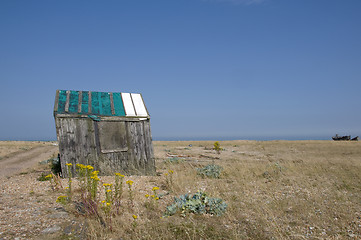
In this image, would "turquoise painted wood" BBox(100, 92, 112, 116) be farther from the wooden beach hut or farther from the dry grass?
the dry grass

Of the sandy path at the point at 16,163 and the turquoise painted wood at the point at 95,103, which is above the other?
the turquoise painted wood at the point at 95,103

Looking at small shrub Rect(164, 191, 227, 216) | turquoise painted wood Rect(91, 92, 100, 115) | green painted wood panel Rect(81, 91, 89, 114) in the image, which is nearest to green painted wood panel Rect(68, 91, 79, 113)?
green painted wood panel Rect(81, 91, 89, 114)

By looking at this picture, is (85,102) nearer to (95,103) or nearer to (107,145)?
(95,103)

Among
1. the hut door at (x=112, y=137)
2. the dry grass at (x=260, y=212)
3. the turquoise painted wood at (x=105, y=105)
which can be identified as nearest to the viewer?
the dry grass at (x=260, y=212)

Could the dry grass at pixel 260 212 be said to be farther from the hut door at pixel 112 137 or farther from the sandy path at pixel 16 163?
the sandy path at pixel 16 163

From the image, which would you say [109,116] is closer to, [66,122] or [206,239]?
[66,122]

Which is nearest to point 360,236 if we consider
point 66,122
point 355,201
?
point 355,201

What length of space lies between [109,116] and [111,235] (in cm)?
701

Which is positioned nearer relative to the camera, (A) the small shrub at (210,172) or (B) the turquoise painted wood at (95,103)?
(A) the small shrub at (210,172)

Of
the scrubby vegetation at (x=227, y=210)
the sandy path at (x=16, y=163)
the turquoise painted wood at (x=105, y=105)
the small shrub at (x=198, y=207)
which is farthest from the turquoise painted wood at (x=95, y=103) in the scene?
the small shrub at (x=198, y=207)

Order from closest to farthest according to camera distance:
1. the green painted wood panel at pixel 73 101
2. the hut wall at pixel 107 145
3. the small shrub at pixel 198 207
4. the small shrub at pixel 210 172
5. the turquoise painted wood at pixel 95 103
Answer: the small shrub at pixel 198 207 < the small shrub at pixel 210 172 < the hut wall at pixel 107 145 < the green painted wood panel at pixel 73 101 < the turquoise painted wood at pixel 95 103

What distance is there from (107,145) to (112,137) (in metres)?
0.41

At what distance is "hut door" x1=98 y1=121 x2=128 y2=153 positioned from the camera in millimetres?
10320

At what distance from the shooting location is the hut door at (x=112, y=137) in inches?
406
